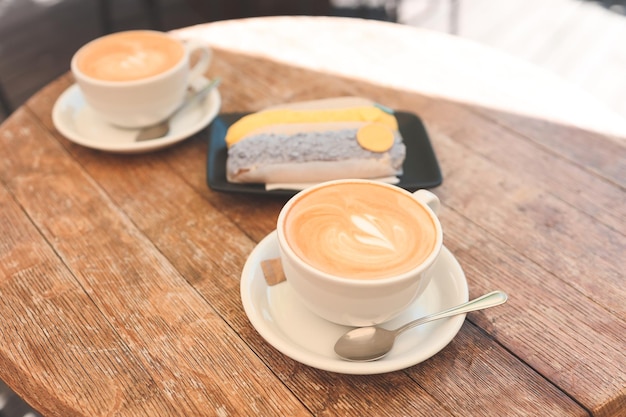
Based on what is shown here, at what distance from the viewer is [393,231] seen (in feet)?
2.32

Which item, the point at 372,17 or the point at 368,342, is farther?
the point at 372,17

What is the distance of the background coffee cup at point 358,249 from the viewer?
2.15 ft

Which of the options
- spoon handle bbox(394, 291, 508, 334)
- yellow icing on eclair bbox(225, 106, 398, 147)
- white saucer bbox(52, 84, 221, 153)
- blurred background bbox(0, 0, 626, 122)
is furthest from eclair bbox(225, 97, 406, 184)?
blurred background bbox(0, 0, 626, 122)

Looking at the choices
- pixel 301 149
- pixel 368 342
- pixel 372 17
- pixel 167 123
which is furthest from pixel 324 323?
pixel 372 17

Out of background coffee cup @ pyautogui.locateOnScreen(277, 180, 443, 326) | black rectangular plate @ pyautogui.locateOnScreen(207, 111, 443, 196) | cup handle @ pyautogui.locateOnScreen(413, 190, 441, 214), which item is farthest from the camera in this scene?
black rectangular plate @ pyautogui.locateOnScreen(207, 111, 443, 196)

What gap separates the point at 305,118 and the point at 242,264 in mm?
287

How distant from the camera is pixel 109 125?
1.14 meters

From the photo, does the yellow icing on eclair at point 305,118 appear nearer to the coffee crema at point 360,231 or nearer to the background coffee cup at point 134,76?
the background coffee cup at point 134,76

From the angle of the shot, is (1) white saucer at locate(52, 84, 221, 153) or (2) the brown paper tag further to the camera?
(1) white saucer at locate(52, 84, 221, 153)

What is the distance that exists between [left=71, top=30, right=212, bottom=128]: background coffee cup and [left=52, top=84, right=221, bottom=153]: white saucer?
0.03 metres

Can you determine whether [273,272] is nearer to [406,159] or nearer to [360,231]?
[360,231]

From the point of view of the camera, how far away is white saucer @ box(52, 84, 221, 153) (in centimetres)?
105

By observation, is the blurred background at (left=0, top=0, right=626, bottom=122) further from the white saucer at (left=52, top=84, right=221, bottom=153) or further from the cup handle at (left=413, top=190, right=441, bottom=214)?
the cup handle at (left=413, top=190, right=441, bottom=214)

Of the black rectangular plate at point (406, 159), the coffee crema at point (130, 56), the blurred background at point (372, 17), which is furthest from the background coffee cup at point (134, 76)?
the blurred background at point (372, 17)
